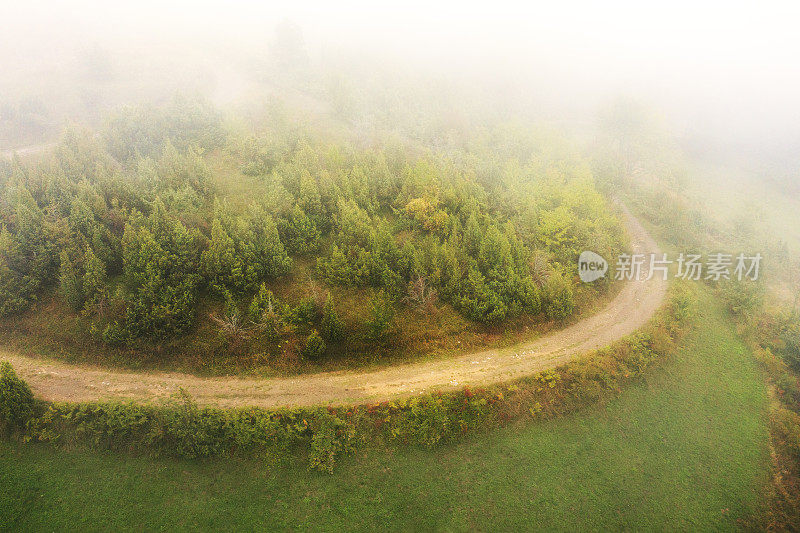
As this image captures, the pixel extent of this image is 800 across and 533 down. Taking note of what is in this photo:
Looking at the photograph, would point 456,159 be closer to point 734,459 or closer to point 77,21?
point 734,459

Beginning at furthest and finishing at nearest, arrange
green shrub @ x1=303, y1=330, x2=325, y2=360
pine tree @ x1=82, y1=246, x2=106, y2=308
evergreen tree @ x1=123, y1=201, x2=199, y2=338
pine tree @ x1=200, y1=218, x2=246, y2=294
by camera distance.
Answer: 1. pine tree @ x1=200, y1=218, x2=246, y2=294
2. pine tree @ x1=82, y1=246, x2=106, y2=308
3. green shrub @ x1=303, y1=330, x2=325, y2=360
4. evergreen tree @ x1=123, y1=201, x2=199, y2=338

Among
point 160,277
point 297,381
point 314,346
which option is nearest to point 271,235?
point 160,277

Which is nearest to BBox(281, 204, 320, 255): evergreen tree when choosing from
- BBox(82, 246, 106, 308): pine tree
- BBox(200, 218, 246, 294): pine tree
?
BBox(200, 218, 246, 294): pine tree

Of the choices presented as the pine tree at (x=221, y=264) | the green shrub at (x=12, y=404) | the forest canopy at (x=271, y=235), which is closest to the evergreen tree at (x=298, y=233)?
the forest canopy at (x=271, y=235)

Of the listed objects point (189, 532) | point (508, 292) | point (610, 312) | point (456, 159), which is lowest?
point (189, 532)

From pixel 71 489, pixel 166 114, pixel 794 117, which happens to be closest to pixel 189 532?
pixel 71 489

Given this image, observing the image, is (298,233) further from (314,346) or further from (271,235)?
(314,346)

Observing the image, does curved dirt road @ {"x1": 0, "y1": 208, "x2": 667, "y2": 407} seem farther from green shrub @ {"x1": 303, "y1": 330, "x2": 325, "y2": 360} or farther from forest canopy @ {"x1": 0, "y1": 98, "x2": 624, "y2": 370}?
forest canopy @ {"x1": 0, "y1": 98, "x2": 624, "y2": 370}
